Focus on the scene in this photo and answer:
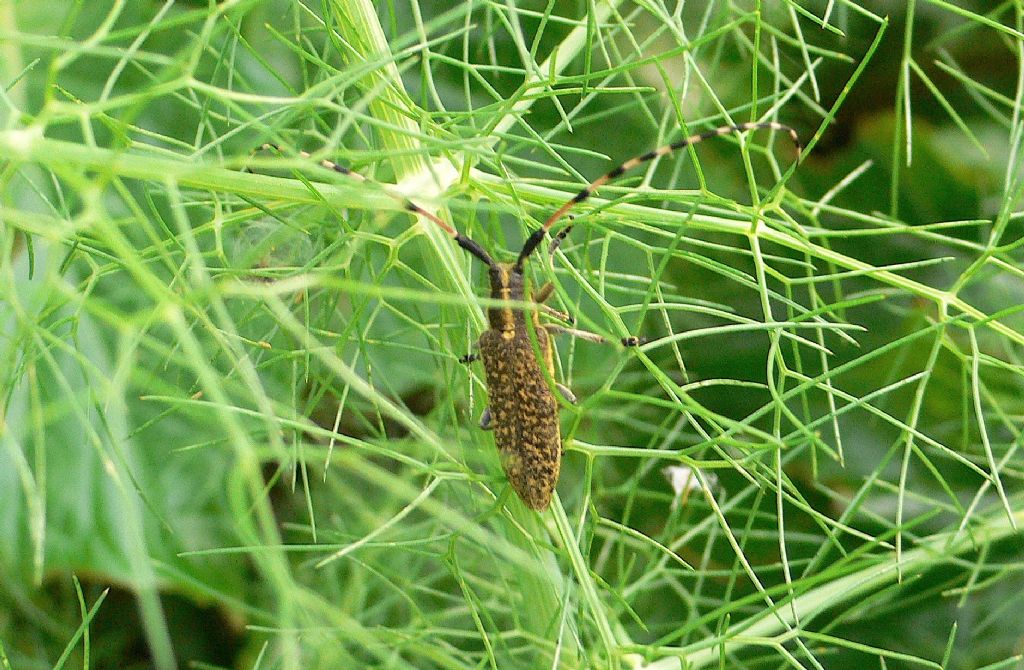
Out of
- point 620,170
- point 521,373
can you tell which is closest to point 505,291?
point 521,373

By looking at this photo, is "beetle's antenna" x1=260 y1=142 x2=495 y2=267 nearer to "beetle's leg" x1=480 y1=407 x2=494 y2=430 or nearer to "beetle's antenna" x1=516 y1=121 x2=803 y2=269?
"beetle's antenna" x1=516 y1=121 x2=803 y2=269

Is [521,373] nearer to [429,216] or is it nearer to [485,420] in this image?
[485,420]

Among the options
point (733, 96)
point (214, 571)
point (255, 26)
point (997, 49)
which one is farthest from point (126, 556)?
point (997, 49)

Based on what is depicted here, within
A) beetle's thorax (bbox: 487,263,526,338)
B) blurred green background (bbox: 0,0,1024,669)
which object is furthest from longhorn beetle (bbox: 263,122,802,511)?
blurred green background (bbox: 0,0,1024,669)

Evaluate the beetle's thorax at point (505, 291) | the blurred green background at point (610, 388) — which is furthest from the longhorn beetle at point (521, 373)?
the blurred green background at point (610, 388)

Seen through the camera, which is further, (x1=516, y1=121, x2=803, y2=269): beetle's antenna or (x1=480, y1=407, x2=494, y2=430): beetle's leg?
(x1=480, y1=407, x2=494, y2=430): beetle's leg

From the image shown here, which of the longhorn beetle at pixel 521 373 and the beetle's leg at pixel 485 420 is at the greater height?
the longhorn beetle at pixel 521 373

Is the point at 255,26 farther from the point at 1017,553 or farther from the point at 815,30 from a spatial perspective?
the point at 1017,553

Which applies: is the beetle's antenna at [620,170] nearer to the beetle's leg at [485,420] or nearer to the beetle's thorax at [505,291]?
the beetle's thorax at [505,291]
